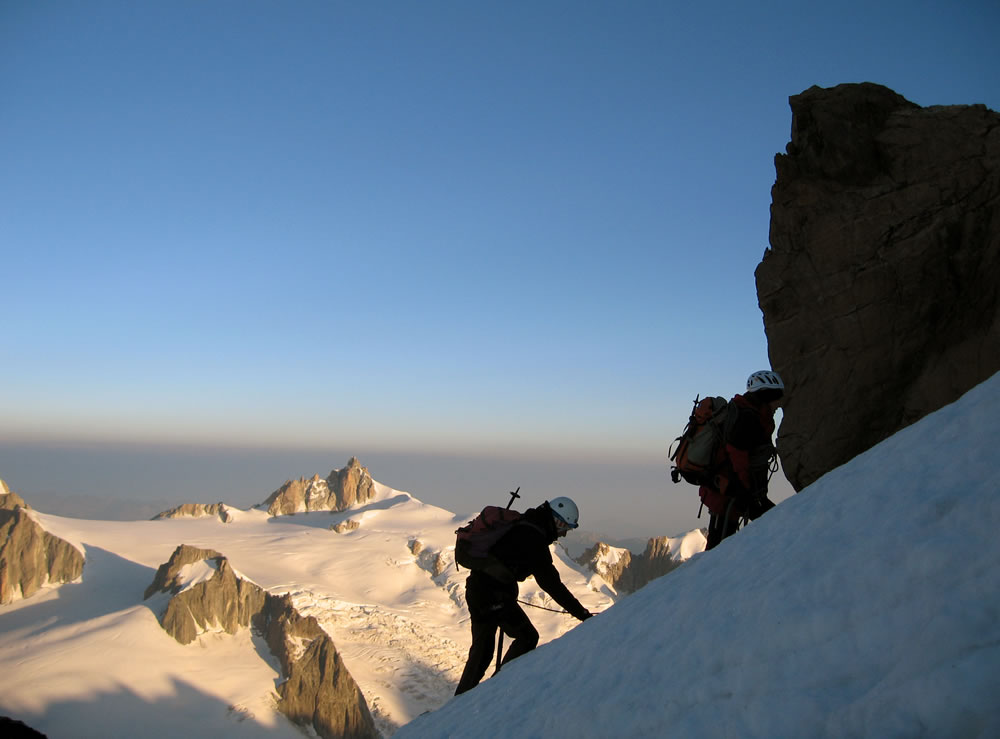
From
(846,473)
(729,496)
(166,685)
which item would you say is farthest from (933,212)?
(166,685)

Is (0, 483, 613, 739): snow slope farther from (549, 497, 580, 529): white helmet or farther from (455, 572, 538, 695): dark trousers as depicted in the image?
(549, 497, 580, 529): white helmet

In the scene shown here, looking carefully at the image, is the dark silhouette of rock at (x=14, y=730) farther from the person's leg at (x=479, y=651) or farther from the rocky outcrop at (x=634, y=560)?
the rocky outcrop at (x=634, y=560)

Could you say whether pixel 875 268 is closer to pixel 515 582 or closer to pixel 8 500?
pixel 515 582

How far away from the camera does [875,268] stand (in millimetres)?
11500

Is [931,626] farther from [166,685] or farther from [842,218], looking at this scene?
[166,685]

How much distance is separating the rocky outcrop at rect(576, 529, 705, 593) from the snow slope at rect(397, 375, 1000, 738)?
7460 inches

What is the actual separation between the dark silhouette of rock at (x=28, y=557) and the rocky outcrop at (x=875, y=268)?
161652 millimetres

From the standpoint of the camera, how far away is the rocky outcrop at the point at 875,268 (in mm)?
10648

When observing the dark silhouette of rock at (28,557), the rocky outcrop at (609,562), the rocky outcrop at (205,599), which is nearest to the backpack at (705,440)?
the rocky outcrop at (205,599)

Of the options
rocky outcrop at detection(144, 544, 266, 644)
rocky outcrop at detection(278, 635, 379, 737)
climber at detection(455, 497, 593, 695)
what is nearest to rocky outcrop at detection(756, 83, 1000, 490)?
climber at detection(455, 497, 593, 695)

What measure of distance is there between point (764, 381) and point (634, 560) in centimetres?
19507

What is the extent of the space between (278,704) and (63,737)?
Result: 94.5 ft

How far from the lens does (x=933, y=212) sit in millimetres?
11055

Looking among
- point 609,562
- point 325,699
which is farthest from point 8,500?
point 609,562
